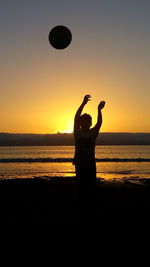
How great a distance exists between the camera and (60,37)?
1145cm

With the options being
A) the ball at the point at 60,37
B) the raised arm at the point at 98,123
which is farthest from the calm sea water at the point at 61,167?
the raised arm at the point at 98,123

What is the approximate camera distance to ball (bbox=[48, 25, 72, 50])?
37.4 ft

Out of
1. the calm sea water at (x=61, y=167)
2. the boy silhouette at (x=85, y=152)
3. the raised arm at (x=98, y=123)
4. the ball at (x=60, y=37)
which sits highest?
the ball at (x=60, y=37)

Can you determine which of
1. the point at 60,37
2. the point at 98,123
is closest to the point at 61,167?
the point at 60,37

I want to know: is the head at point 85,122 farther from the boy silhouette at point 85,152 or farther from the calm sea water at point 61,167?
the calm sea water at point 61,167

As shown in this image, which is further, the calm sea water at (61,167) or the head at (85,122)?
the calm sea water at (61,167)

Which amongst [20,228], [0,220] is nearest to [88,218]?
[20,228]

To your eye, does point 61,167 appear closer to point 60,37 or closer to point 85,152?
point 60,37

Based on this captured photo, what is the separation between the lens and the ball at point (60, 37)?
11406mm

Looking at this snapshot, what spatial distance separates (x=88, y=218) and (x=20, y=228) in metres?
2.21

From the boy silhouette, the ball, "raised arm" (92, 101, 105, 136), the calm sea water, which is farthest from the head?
the calm sea water

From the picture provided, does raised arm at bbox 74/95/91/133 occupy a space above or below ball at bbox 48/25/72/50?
below

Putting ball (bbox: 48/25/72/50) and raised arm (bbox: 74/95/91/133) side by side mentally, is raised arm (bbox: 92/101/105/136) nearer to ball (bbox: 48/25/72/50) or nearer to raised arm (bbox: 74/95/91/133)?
raised arm (bbox: 74/95/91/133)

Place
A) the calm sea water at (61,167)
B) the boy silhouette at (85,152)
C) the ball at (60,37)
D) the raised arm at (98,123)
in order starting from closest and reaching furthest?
the boy silhouette at (85,152) < the raised arm at (98,123) < the ball at (60,37) < the calm sea water at (61,167)
